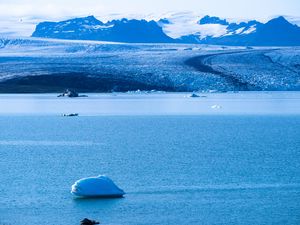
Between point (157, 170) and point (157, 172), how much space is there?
44 centimetres

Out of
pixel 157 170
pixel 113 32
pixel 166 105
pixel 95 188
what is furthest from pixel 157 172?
pixel 113 32

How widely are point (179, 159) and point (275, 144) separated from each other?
6381 mm

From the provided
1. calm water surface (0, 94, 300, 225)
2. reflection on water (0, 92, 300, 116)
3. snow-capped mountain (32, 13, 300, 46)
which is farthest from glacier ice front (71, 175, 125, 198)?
snow-capped mountain (32, 13, 300, 46)

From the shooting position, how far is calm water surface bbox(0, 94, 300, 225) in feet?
60.5

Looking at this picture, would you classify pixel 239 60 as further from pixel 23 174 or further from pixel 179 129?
pixel 23 174

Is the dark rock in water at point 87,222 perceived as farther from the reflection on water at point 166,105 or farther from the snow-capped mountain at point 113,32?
the snow-capped mountain at point 113,32

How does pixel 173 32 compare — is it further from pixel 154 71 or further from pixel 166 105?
pixel 166 105

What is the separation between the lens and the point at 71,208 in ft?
61.8

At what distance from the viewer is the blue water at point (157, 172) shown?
1841cm

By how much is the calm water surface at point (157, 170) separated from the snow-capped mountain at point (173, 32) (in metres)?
80.7

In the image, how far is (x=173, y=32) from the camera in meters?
134

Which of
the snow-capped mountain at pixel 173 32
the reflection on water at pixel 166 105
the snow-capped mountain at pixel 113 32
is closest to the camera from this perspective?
the reflection on water at pixel 166 105

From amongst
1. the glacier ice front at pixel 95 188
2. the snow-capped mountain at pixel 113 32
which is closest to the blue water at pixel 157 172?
the glacier ice front at pixel 95 188

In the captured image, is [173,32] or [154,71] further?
[173,32]
